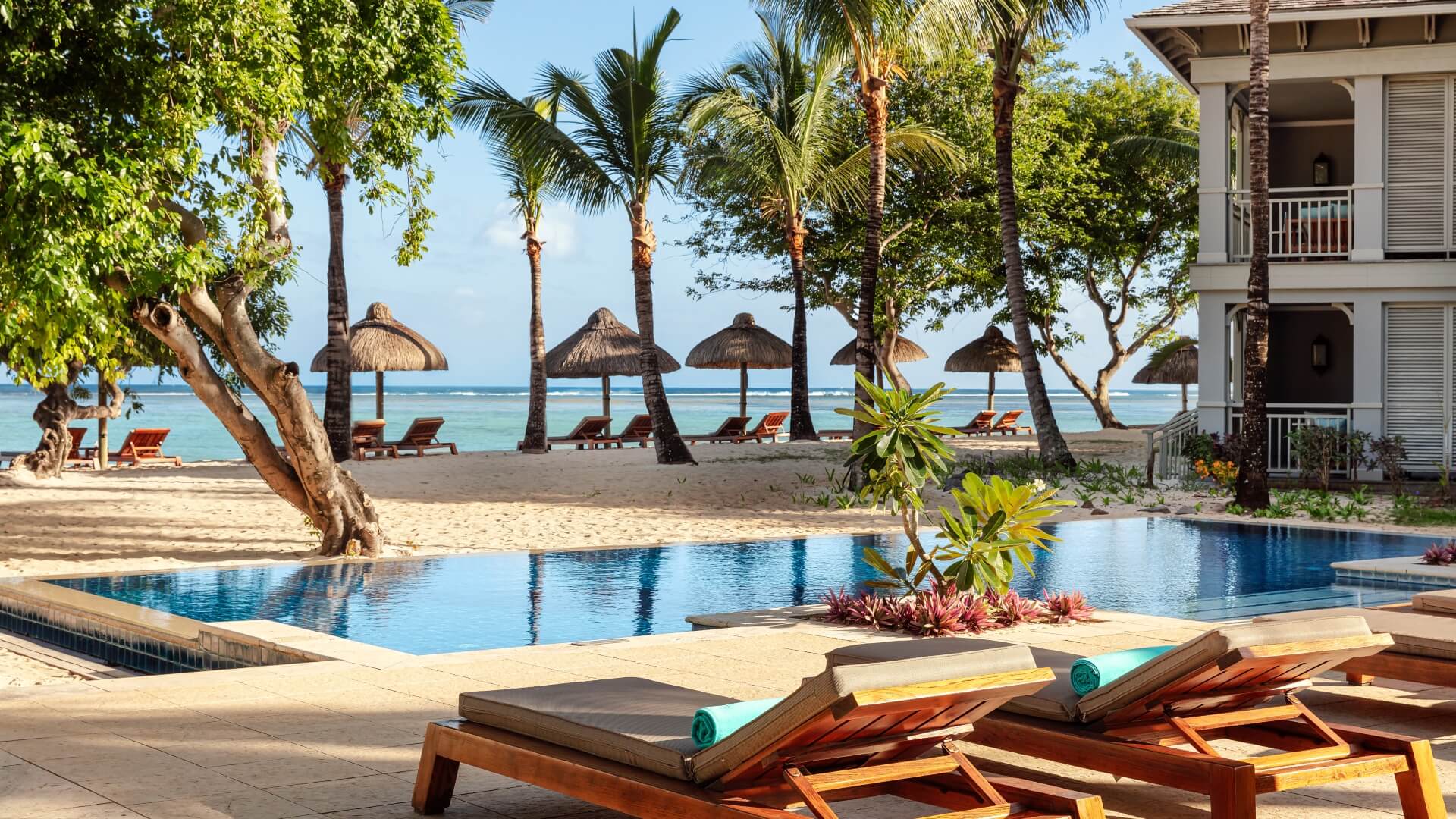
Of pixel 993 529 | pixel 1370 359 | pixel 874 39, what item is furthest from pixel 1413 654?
pixel 1370 359

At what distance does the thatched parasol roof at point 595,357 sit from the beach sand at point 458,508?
586 centimetres

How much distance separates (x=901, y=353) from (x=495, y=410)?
47.6 m

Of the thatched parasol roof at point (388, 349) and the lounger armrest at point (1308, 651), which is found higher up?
the thatched parasol roof at point (388, 349)

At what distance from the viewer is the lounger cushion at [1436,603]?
20.8ft

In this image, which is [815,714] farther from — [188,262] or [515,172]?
[515,172]

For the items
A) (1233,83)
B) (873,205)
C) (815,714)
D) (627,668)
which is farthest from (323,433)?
(1233,83)

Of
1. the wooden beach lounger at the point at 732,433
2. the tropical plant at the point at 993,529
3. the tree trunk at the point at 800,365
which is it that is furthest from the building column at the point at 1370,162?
the wooden beach lounger at the point at 732,433

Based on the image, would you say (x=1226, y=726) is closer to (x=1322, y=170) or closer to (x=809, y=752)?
(x=809, y=752)

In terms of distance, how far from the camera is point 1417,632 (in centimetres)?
543

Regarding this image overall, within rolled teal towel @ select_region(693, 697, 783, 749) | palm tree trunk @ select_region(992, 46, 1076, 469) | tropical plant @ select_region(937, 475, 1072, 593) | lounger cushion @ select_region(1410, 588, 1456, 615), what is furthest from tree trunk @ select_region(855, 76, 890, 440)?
rolled teal towel @ select_region(693, 697, 783, 749)

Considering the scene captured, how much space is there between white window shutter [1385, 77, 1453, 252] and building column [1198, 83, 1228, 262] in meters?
2.04

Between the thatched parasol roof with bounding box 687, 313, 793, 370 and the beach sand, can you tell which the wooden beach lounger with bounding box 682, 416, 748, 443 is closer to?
the thatched parasol roof with bounding box 687, 313, 793, 370

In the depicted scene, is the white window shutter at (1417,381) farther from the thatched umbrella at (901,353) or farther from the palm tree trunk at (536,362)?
the thatched umbrella at (901,353)

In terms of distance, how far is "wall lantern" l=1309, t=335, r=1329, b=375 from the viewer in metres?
19.4
